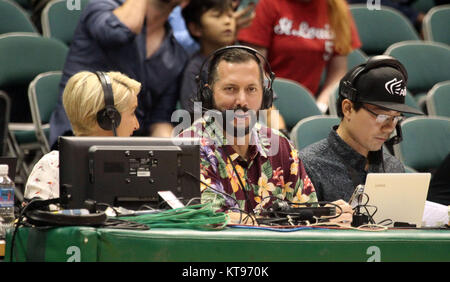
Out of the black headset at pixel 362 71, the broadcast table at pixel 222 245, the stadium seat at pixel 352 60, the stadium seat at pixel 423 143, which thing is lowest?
the broadcast table at pixel 222 245

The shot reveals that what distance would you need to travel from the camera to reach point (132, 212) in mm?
2459

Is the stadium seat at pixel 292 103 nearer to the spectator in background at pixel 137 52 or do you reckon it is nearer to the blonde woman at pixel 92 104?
the spectator in background at pixel 137 52

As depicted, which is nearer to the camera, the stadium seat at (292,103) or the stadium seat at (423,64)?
the stadium seat at (292,103)

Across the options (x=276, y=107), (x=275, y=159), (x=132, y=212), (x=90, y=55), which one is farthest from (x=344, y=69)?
(x=132, y=212)

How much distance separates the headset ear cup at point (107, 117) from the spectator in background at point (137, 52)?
104 cm

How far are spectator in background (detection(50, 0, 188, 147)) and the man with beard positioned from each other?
3.80ft

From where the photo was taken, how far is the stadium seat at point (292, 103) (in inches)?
185

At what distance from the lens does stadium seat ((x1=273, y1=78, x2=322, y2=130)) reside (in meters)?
4.69

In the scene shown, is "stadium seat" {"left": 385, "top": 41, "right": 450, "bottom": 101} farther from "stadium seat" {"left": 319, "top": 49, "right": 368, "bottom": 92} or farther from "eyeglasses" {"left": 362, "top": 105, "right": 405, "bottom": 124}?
"eyeglasses" {"left": 362, "top": 105, "right": 405, "bottom": 124}

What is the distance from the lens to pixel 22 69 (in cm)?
481

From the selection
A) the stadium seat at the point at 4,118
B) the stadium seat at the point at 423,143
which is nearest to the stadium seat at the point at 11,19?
the stadium seat at the point at 4,118

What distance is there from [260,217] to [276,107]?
6.53ft

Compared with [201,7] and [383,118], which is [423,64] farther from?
[383,118]

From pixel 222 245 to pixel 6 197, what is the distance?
2.78 ft
